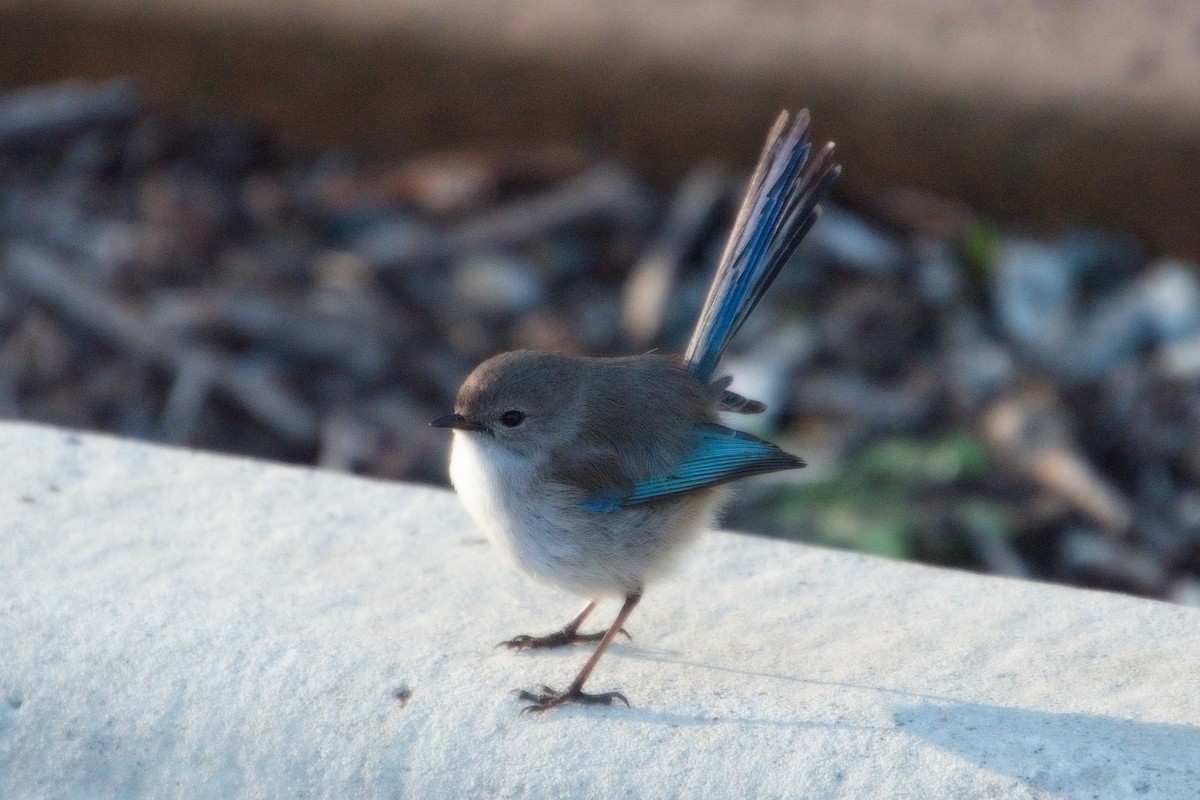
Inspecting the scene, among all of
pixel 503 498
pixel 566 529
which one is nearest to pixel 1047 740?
pixel 566 529

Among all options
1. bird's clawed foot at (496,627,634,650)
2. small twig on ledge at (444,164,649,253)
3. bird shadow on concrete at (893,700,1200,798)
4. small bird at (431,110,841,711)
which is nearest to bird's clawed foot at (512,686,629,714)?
small bird at (431,110,841,711)

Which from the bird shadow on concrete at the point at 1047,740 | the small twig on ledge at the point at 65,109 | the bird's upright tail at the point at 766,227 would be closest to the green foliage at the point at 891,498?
the bird's upright tail at the point at 766,227

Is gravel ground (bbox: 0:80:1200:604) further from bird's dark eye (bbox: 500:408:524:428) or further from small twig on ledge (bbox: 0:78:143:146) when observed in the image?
bird's dark eye (bbox: 500:408:524:428)

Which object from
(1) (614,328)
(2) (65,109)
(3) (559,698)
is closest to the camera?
(3) (559,698)

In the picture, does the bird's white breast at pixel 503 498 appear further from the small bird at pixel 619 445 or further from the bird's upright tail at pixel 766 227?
the bird's upright tail at pixel 766 227

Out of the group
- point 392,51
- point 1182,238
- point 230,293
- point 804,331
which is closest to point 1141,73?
point 1182,238

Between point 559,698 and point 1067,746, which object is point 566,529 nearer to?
point 559,698
